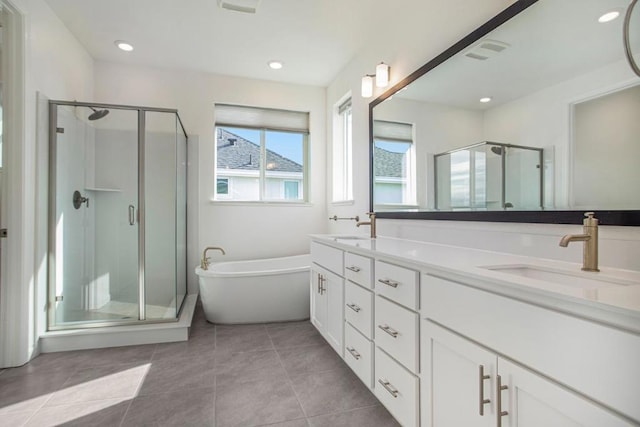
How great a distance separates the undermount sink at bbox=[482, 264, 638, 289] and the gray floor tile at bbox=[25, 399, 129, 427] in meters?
1.86

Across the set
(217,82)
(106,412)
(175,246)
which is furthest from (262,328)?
(217,82)

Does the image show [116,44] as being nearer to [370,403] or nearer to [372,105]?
[372,105]

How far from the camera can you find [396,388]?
1403mm

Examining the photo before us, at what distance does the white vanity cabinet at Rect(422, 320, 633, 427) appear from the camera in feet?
2.37

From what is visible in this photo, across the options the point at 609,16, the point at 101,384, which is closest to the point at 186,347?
the point at 101,384

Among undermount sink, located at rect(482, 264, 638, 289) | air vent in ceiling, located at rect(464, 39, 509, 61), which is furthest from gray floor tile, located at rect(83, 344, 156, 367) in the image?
air vent in ceiling, located at rect(464, 39, 509, 61)

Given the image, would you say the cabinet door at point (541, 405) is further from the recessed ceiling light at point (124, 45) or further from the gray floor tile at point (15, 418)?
the recessed ceiling light at point (124, 45)

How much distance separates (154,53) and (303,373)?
3175mm

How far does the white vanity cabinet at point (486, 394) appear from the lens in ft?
2.37

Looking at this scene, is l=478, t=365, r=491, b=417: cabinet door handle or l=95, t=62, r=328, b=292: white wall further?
l=95, t=62, r=328, b=292: white wall

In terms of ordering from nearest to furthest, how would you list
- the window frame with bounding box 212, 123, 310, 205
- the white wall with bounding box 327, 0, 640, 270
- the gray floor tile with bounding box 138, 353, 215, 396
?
the white wall with bounding box 327, 0, 640, 270 → the gray floor tile with bounding box 138, 353, 215, 396 → the window frame with bounding box 212, 123, 310, 205

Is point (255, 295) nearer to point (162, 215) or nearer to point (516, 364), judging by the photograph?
point (162, 215)

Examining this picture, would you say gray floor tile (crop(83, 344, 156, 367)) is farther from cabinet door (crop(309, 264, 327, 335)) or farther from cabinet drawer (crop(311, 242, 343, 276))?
cabinet drawer (crop(311, 242, 343, 276))

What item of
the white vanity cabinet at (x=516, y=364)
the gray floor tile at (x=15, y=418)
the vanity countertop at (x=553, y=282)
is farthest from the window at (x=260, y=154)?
the white vanity cabinet at (x=516, y=364)
